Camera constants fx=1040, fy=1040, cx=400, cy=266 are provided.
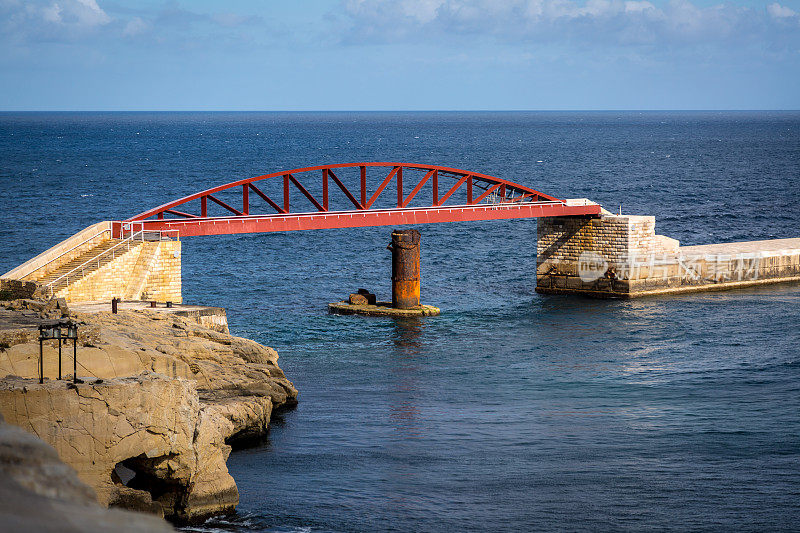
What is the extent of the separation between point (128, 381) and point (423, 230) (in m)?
59.9

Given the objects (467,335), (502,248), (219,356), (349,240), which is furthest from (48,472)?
(349,240)

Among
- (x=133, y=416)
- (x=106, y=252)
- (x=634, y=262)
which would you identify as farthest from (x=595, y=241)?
(x=133, y=416)

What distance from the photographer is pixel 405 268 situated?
140ft

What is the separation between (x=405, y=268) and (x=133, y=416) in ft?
83.1

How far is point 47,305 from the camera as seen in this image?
26.6 m

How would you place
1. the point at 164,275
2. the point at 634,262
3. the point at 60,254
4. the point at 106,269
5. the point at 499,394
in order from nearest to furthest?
the point at 499,394 → the point at 106,269 → the point at 60,254 → the point at 164,275 → the point at 634,262

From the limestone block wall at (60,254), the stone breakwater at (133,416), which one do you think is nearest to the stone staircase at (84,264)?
Answer: the limestone block wall at (60,254)

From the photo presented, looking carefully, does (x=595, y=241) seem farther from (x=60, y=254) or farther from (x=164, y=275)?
(x=60, y=254)

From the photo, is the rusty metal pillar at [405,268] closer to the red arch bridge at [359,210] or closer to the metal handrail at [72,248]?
the red arch bridge at [359,210]

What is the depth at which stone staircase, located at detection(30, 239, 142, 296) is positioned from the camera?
32.2m

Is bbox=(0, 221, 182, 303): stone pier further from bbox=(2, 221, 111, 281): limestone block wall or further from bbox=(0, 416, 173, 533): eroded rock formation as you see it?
bbox=(0, 416, 173, 533): eroded rock formation

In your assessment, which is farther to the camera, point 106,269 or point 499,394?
point 106,269

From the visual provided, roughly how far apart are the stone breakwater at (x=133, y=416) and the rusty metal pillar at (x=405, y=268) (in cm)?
1751

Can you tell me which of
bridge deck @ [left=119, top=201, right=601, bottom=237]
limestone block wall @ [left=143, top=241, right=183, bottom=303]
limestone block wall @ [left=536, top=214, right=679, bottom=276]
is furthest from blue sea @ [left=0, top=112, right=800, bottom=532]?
limestone block wall @ [left=143, top=241, right=183, bottom=303]
